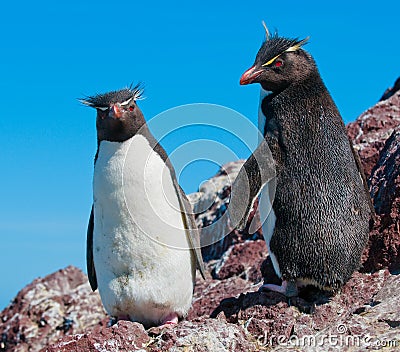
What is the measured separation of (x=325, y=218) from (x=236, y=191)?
0.88 meters

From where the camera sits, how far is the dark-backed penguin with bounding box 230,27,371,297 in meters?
5.57

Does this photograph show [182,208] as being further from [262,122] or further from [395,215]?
[395,215]

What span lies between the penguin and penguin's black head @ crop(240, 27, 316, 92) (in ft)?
4.24

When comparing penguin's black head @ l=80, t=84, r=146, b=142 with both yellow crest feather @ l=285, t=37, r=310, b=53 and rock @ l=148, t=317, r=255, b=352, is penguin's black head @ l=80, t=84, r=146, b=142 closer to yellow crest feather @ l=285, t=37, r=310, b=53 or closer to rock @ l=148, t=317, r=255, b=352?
yellow crest feather @ l=285, t=37, r=310, b=53

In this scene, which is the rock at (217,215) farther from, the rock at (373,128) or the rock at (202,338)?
the rock at (202,338)

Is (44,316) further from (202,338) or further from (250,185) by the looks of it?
(202,338)

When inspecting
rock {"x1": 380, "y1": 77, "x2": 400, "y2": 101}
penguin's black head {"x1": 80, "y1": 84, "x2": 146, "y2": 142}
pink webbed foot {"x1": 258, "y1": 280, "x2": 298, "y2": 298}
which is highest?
rock {"x1": 380, "y1": 77, "x2": 400, "y2": 101}

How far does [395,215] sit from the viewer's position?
6.07 meters

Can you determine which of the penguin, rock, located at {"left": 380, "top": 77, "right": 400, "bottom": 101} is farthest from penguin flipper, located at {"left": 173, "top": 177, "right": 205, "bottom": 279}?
rock, located at {"left": 380, "top": 77, "right": 400, "bottom": 101}

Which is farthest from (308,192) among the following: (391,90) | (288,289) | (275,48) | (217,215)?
(391,90)

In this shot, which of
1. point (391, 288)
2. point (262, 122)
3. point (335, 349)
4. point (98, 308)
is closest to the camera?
point (335, 349)

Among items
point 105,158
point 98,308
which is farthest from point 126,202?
point 98,308

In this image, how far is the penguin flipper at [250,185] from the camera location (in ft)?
18.7

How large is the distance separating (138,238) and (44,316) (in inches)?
173
